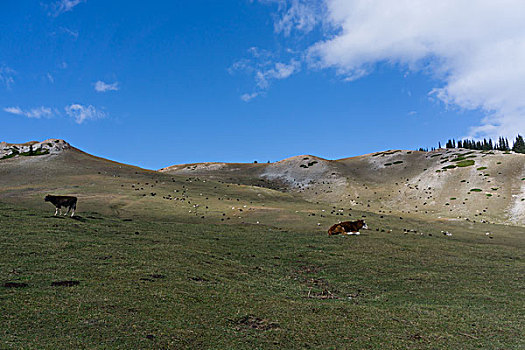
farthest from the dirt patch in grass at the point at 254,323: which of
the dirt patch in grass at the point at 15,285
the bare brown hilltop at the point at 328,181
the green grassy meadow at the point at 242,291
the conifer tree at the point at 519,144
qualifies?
the conifer tree at the point at 519,144

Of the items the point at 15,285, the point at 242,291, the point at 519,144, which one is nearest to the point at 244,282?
the point at 242,291

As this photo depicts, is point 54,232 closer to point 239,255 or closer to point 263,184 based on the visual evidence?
point 239,255

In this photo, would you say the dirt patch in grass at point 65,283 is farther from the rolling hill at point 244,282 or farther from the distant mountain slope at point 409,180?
the distant mountain slope at point 409,180

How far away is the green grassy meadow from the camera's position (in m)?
10.2

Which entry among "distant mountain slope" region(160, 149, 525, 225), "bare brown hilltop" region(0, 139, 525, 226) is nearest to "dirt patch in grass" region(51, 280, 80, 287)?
"bare brown hilltop" region(0, 139, 525, 226)

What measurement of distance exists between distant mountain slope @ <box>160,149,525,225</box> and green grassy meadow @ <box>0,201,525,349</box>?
46321 millimetres

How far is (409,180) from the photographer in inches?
3829

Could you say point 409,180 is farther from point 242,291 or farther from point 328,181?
point 242,291

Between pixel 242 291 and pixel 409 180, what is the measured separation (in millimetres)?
93727

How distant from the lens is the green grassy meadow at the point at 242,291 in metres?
10.2

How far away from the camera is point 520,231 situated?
137 ft

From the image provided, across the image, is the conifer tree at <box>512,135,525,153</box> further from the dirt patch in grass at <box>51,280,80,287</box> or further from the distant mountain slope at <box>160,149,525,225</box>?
the dirt patch in grass at <box>51,280,80,287</box>

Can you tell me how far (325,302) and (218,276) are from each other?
18.4ft

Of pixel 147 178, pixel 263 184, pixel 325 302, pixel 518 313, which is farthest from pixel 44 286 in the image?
pixel 263 184
